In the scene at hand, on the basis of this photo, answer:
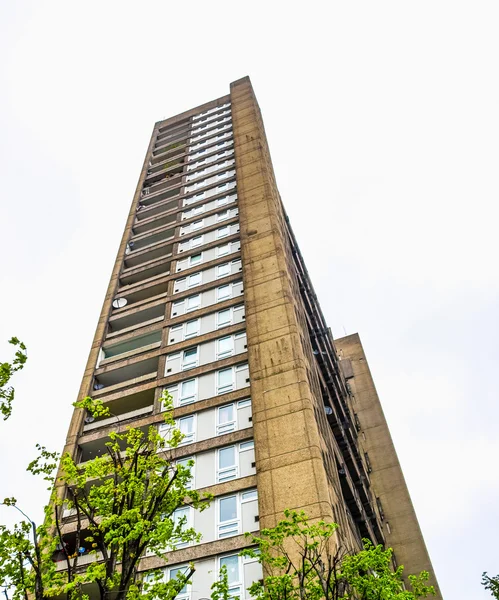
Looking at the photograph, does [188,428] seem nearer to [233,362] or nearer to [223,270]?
[233,362]

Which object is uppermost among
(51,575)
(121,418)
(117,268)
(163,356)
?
(117,268)

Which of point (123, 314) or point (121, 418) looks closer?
point (121, 418)

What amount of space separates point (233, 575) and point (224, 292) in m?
16.1

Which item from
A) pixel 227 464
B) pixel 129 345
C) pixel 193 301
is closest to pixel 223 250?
pixel 193 301

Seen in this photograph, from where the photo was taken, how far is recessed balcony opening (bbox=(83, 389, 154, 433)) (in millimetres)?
27781

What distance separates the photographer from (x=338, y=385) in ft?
144

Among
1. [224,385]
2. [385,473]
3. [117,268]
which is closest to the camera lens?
[224,385]

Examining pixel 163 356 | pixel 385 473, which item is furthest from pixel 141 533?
pixel 385 473

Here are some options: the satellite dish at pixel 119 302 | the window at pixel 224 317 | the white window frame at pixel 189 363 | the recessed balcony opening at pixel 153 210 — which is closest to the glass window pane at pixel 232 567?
the white window frame at pixel 189 363

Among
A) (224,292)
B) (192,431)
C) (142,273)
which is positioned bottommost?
(192,431)

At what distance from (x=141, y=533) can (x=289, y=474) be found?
35.0 feet

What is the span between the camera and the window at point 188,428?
25.1 m

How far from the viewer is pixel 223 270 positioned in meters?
33.9

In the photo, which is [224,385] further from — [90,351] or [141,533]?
[141,533]
